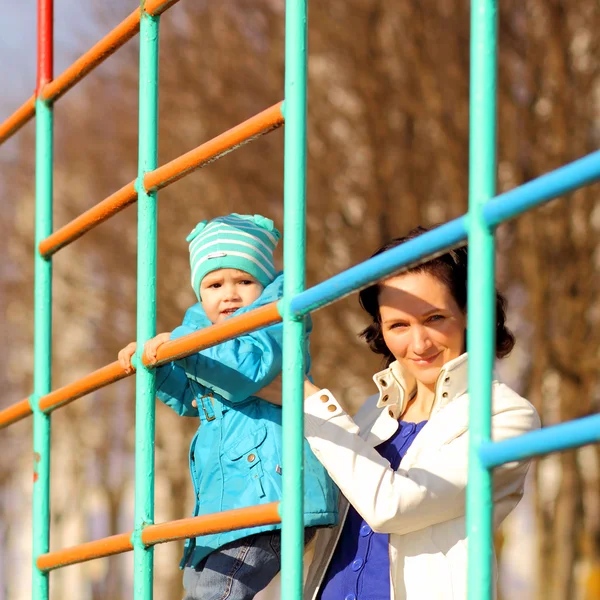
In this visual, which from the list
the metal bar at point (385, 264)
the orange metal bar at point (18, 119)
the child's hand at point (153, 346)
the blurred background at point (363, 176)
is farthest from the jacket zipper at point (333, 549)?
the blurred background at point (363, 176)

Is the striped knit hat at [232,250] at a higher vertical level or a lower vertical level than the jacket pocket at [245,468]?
higher

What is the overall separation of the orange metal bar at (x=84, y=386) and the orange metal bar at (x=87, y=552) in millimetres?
328

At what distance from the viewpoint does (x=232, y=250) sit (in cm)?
302

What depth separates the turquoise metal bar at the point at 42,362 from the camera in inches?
134

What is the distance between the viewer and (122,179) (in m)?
15.5

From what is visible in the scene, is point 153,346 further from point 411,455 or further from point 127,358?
point 411,455

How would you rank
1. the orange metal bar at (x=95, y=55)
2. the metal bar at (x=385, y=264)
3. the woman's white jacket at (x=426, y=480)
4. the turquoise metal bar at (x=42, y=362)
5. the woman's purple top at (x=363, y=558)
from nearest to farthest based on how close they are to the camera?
the metal bar at (x=385, y=264) → the woman's white jacket at (x=426, y=480) → the woman's purple top at (x=363, y=558) → the orange metal bar at (x=95, y=55) → the turquoise metal bar at (x=42, y=362)

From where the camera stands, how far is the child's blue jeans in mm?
2857

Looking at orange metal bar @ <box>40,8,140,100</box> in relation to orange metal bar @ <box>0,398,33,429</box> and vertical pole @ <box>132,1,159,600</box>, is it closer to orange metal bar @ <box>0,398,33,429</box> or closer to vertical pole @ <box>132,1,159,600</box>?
vertical pole @ <box>132,1,159,600</box>

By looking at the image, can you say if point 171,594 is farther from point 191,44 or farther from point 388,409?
point 388,409

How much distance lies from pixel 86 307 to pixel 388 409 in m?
13.1

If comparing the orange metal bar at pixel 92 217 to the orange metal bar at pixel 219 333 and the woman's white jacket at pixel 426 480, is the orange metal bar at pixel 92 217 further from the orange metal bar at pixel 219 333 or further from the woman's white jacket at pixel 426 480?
the woman's white jacket at pixel 426 480

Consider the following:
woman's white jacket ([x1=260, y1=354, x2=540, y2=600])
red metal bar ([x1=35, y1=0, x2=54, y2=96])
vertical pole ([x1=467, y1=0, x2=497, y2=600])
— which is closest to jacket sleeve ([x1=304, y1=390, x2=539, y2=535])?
woman's white jacket ([x1=260, y1=354, x2=540, y2=600])

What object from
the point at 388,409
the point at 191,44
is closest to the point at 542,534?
the point at 191,44
